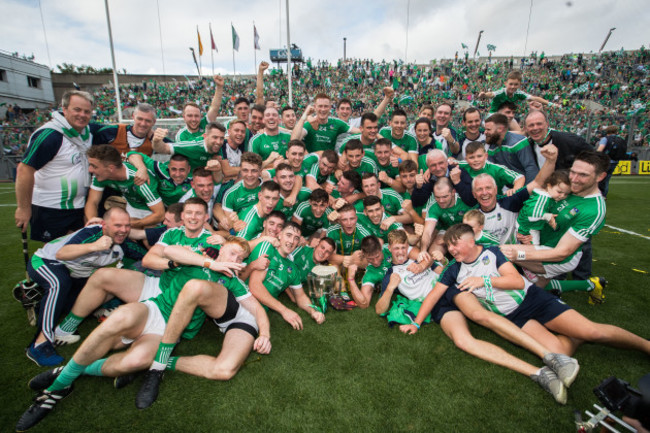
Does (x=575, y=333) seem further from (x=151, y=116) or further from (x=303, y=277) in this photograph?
(x=151, y=116)

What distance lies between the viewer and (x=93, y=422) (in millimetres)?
2379

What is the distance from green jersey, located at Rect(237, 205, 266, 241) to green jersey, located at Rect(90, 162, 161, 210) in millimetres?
1270

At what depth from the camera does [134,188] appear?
14.2ft

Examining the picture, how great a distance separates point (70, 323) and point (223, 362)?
1832 millimetres

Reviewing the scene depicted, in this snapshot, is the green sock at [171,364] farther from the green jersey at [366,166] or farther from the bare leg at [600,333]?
the green jersey at [366,166]

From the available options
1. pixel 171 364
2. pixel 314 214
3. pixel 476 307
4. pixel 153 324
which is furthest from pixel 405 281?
pixel 153 324

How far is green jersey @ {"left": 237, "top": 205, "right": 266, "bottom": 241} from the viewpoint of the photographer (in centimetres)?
446

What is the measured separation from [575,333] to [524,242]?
1.36 m

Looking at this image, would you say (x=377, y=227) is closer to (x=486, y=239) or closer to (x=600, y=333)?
(x=486, y=239)

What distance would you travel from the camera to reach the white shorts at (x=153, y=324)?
2.99m

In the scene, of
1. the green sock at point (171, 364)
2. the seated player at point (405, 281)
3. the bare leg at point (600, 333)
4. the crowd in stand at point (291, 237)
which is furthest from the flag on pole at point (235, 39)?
the bare leg at point (600, 333)

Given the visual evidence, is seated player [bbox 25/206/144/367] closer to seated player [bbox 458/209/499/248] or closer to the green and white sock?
the green and white sock

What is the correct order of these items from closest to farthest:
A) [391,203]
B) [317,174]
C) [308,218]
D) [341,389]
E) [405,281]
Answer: [341,389]
[405,281]
[308,218]
[391,203]
[317,174]

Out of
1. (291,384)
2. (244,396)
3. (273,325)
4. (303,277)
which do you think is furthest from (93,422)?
(303,277)
